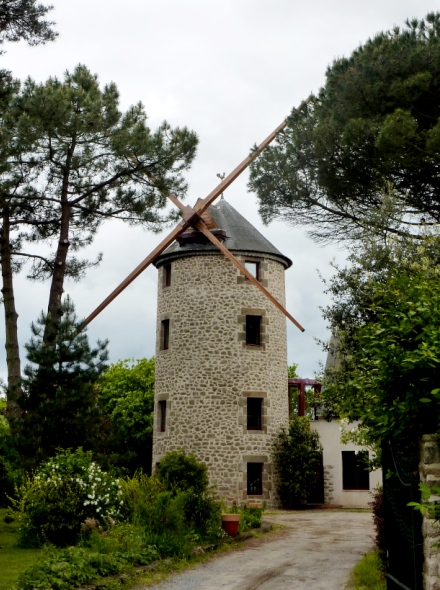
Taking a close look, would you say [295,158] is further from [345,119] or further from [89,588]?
[89,588]

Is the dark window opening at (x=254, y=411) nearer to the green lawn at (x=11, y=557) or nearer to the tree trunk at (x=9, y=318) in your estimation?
the tree trunk at (x=9, y=318)

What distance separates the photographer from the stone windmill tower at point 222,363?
23.5 m

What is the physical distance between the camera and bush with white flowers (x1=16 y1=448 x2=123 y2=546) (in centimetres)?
1191

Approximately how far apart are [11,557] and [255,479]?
1368cm

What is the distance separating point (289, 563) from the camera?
1212 centimetres

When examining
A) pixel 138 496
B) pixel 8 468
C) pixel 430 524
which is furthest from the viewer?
pixel 138 496

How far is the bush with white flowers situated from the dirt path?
6.62 feet

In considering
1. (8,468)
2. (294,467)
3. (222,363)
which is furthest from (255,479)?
(8,468)

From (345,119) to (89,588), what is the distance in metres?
10.9

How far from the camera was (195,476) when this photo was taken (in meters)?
16.2

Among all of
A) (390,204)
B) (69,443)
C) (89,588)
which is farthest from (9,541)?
(390,204)

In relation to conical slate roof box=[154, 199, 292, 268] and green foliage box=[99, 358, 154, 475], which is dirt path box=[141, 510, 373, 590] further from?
green foliage box=[99, 358, 154, 475]

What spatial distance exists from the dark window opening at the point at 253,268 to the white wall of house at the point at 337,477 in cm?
642

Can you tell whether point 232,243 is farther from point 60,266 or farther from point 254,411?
point 60,266
